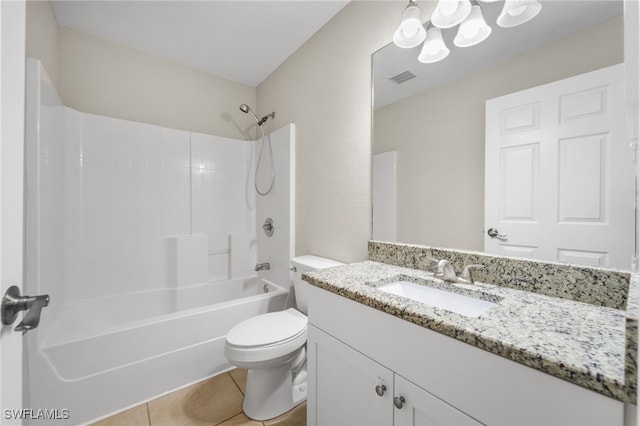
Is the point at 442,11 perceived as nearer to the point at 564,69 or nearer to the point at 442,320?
the point at 564,69

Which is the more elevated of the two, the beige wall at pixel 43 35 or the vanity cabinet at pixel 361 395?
the beige wall at pixel 43 35

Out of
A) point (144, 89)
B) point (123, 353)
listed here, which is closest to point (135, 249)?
point (123, 353)

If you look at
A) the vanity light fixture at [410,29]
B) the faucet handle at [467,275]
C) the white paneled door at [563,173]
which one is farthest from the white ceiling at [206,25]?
the faucet handle at [467,275]

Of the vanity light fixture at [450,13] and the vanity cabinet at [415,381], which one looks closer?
the vanity cabinet at [415,381]

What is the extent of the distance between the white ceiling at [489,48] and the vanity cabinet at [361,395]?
120 centimetres

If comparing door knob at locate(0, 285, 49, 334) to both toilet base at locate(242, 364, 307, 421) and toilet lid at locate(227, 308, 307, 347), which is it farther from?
toilet base at locate(242, 364, 307, 421)

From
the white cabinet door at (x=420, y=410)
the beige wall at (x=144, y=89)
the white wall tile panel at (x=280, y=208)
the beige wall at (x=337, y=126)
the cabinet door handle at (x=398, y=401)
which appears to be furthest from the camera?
A: the white wall tile panel at (x=280, y=208)

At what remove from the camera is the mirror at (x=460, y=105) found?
800 millimetres

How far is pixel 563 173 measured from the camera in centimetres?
82

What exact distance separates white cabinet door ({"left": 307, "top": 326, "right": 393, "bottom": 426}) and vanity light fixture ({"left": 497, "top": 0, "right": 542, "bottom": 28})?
1.32 metres

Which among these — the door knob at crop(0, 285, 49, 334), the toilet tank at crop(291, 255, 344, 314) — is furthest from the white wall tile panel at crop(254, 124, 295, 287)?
the door knob at crop(0, 285, 49, 334)

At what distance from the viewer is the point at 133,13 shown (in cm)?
169

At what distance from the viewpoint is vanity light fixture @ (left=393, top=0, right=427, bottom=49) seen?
1.16 m

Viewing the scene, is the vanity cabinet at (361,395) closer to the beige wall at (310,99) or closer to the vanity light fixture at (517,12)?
the beige wall at (310,99)
